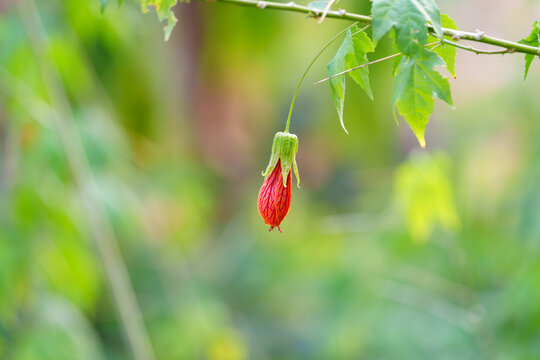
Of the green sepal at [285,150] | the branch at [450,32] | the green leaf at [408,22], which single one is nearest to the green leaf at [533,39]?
the branch at [450,32]

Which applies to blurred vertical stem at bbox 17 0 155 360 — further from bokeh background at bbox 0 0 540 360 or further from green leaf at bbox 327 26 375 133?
green leaf at bbox 327 26 375 133

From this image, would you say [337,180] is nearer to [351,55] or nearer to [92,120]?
[92,120]

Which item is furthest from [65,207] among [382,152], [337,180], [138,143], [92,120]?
[337,180]

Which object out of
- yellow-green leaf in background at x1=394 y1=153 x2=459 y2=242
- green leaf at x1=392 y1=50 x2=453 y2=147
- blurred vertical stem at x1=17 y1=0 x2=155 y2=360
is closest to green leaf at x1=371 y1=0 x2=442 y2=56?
green leaf at x1=392 y1=50 x2=453 y2=147

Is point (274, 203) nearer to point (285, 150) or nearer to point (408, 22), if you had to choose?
point (285, 150)

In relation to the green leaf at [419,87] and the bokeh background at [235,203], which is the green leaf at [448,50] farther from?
the bokeh background at [235,203]

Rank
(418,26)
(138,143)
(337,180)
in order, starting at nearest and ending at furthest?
(418,26) < (138,143) < (337,180)
